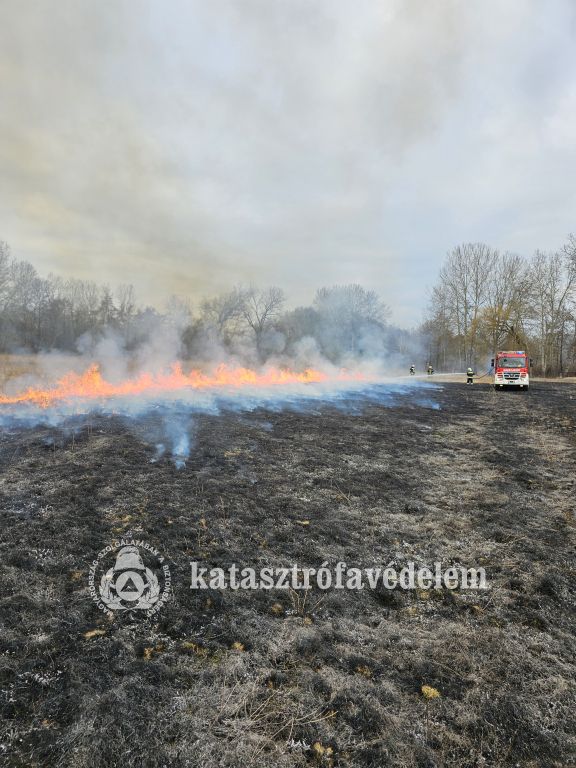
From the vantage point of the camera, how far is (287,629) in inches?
124

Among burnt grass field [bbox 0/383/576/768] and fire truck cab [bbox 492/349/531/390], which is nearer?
burnt grass field [bbox 0/383/576/768]

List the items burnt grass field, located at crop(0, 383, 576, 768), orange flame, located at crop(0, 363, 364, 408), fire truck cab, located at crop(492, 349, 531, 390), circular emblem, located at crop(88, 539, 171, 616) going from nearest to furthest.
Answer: burnt grass field, located at crop(0, 383, 576, 768) → circular emblem, located at crop(88, 539, 171, 616) → orange flame, located at crop(0, 363, 364, 408) → fire truck cab, located at crop(492, 349, 531, 390)

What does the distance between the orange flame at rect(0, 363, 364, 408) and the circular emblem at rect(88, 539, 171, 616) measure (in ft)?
32.6

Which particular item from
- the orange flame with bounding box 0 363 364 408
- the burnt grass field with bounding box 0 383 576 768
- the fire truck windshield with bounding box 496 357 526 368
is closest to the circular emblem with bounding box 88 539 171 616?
the burnt grass field with bounding box 0 383 576 768

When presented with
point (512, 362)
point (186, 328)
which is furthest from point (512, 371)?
point (186, 328)

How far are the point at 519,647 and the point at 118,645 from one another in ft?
10.1

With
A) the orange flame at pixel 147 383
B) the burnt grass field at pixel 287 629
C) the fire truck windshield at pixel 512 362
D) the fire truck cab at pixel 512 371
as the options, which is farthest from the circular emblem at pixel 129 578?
the fire truck windshield at pixel 512 362

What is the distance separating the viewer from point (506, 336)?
41.8m

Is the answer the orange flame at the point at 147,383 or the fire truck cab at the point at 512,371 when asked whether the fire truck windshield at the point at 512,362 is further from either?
the orange flame at the point at 147,383

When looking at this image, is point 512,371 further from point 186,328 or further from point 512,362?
point 186,328

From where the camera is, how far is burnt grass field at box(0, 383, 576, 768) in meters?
2.22

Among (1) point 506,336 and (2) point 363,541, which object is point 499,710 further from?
(1) point 506,336

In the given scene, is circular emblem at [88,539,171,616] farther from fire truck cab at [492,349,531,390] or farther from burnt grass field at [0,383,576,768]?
fire truck cab at [492,349,531,390]

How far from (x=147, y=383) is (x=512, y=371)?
1928 cm
